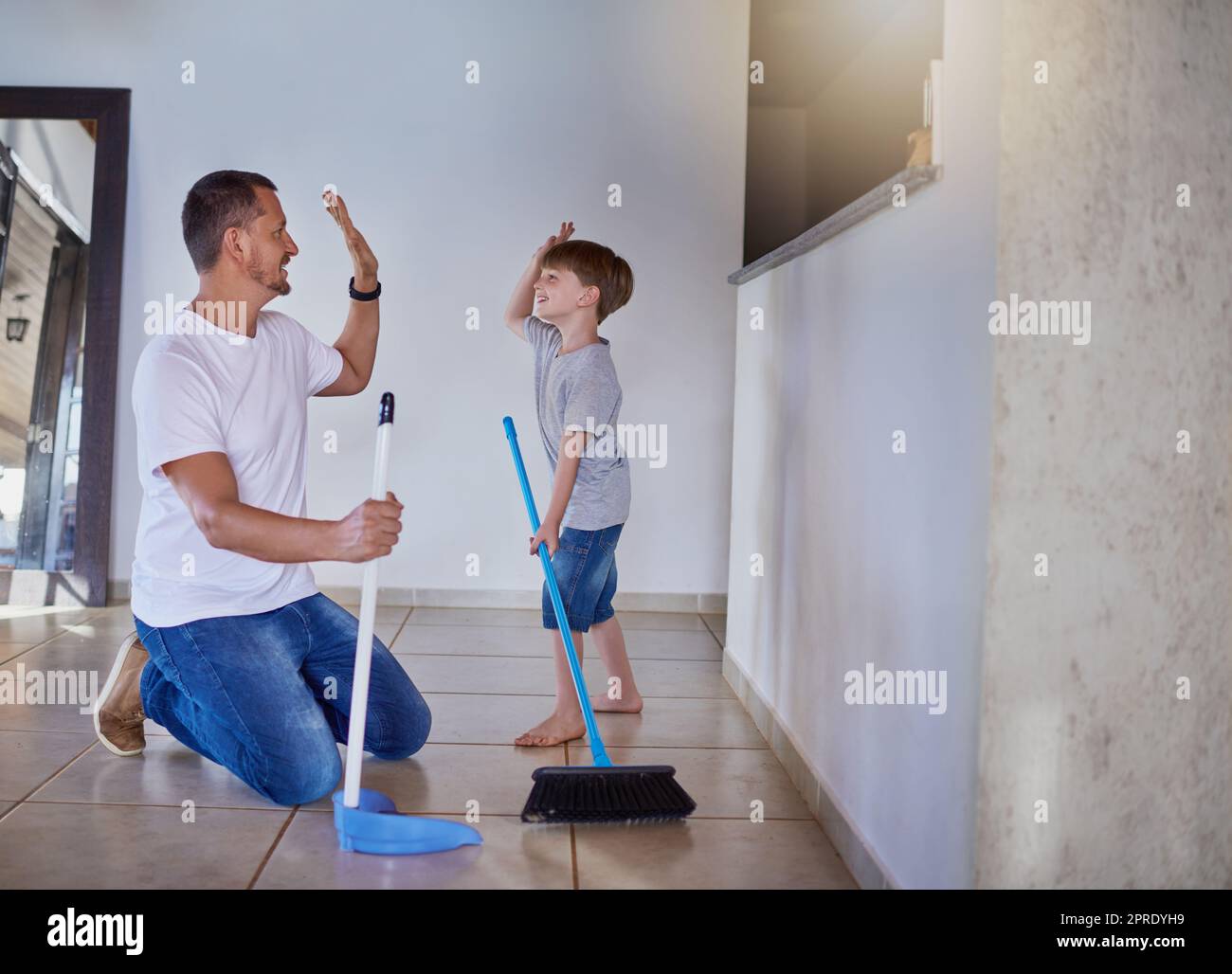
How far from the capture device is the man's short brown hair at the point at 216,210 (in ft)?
6.37

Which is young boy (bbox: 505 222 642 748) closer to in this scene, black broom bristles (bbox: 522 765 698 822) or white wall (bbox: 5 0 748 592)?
black broom bristles (bbox: 522 765 698 822)

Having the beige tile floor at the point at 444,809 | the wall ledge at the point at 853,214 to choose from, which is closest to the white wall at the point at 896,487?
the wall ledge at the point at 853,214

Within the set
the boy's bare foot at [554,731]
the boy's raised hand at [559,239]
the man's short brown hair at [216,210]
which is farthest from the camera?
the boy's raised hand at [559,239]

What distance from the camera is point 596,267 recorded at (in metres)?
2.35

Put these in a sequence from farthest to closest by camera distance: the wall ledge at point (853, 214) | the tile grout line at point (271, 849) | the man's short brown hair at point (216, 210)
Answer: the man's short brown hair at point (216, 210)
the tile grout line at point (271, 849)
the wall ledge at point (853, 214)

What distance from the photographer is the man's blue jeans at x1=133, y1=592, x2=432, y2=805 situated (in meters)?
1.89

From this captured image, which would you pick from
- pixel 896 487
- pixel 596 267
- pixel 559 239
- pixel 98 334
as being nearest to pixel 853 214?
pixel 896 487

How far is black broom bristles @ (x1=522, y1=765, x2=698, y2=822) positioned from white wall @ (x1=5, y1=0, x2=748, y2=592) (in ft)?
5.89

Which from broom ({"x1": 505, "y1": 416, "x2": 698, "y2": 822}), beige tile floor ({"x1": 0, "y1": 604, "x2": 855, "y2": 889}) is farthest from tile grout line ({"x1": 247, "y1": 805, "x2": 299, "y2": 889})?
broom ({"x1": 505, "y1": 416, "x2": 698, "y2": 822})

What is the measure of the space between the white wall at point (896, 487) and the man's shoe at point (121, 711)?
1.23m

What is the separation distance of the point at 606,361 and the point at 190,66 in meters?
2.07

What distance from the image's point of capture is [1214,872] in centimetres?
145

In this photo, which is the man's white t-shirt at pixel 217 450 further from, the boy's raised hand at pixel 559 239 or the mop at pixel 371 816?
the boy's raised hand at pixel 559 239
